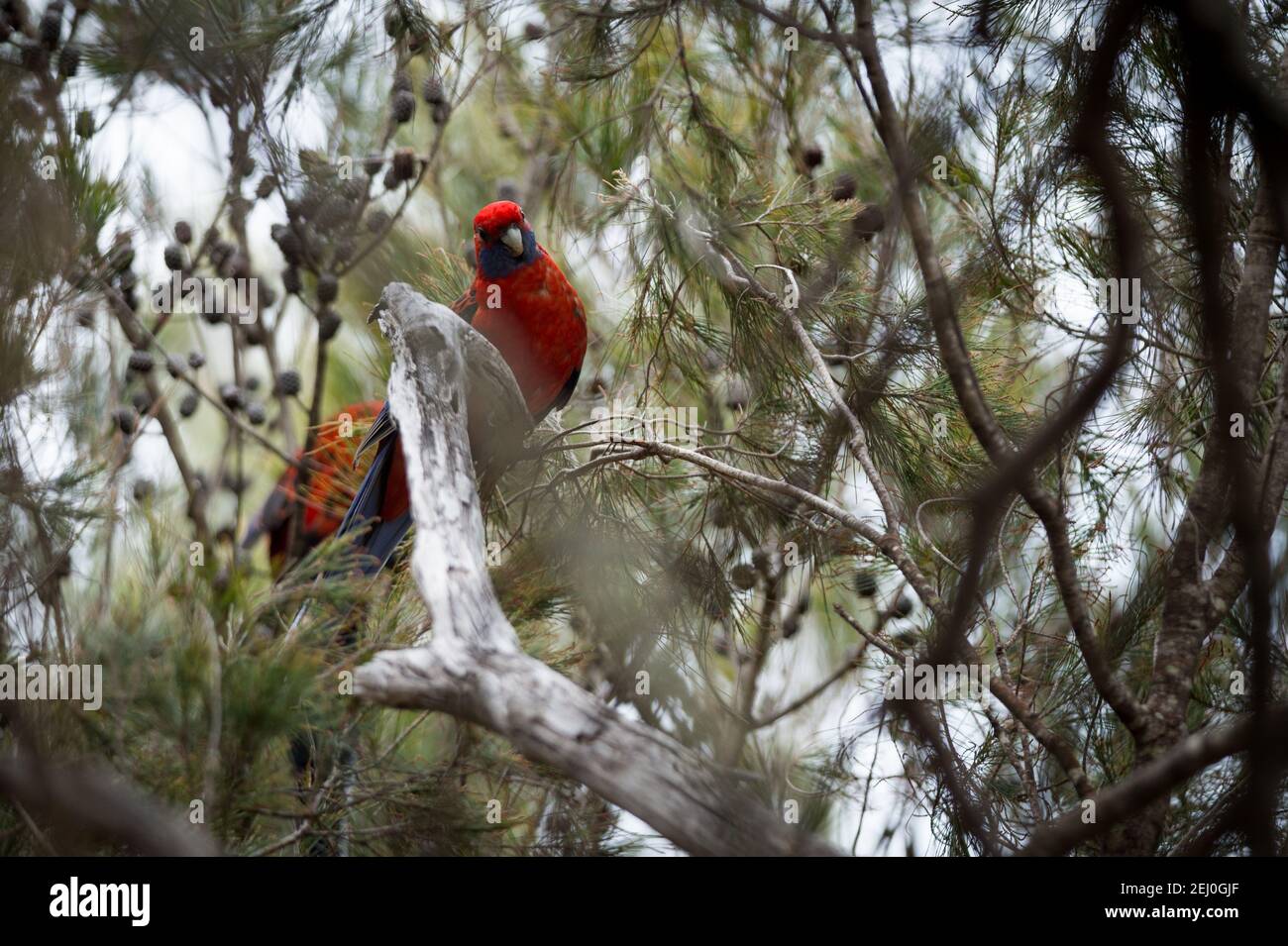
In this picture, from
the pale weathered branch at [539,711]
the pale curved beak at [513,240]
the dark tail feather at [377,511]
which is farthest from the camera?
the pale curved beak at [513,240]

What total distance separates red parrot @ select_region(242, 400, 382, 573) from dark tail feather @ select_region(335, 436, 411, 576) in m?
0.16

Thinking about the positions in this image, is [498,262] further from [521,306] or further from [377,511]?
[377,511]

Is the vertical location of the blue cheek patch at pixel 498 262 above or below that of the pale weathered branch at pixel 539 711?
above

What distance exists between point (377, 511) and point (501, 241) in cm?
77

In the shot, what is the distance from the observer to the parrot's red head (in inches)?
114

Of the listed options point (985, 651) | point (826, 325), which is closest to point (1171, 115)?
point (826, 325)

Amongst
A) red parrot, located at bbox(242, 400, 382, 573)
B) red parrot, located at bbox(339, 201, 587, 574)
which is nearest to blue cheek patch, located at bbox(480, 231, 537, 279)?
red parrot, located at bbox(339, 201, 587, 574)

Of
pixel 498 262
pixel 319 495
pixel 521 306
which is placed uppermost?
pixel 498 262

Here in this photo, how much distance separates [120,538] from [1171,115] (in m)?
2.32

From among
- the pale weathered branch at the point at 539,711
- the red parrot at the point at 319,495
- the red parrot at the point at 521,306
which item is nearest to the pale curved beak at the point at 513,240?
the red parrot at the point at 521,306

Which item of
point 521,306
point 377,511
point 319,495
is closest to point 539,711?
point 377,511

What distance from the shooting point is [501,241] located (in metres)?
2.89

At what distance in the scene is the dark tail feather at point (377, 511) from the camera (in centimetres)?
264

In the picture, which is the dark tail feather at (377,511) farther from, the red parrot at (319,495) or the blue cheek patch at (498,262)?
the blue cheek patch at (498,262)
